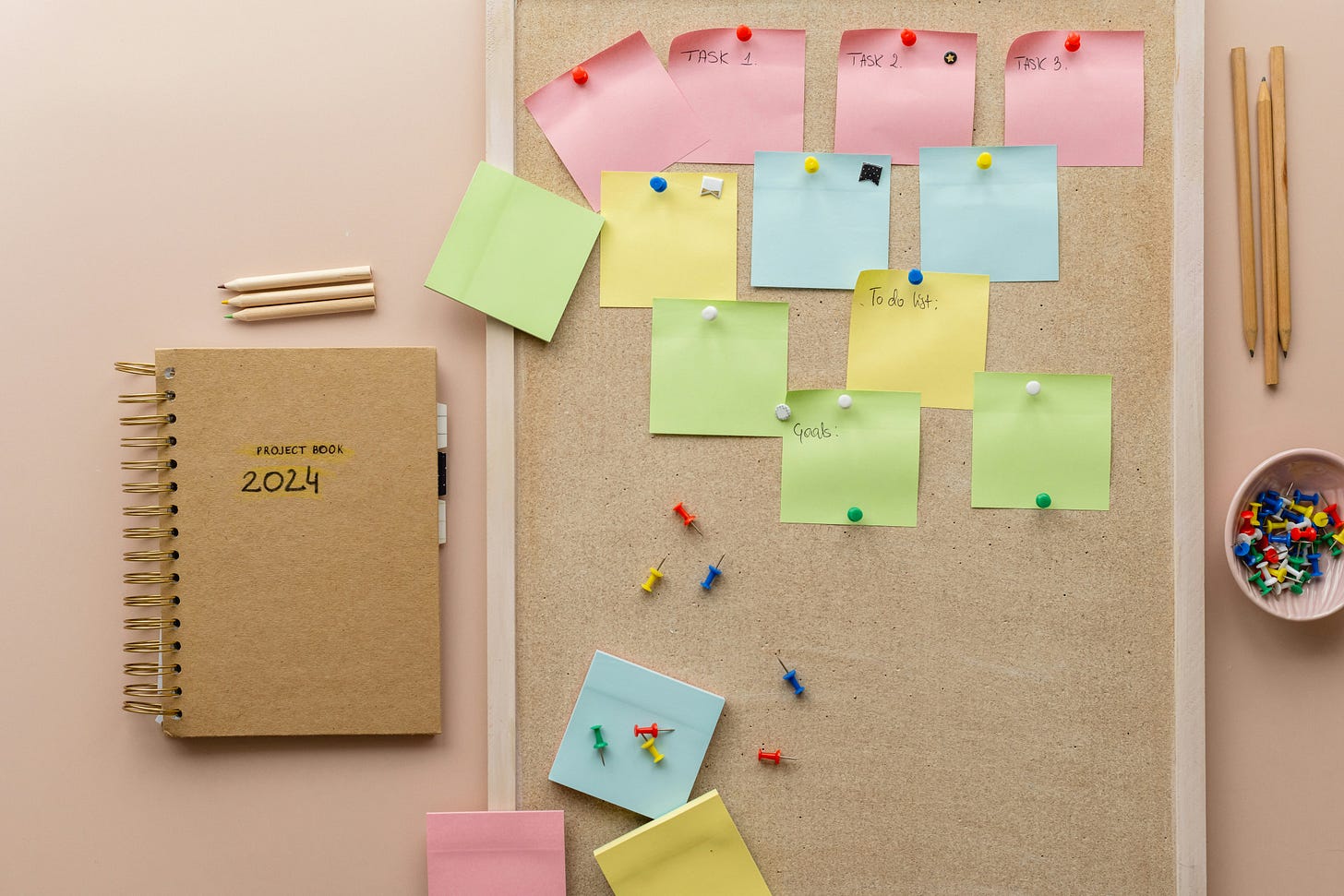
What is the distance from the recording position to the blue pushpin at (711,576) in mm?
Answer: 801

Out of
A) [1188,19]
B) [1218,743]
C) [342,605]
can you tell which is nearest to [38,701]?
[342,605]

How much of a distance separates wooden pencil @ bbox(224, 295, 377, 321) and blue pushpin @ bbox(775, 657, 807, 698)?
21.7 inches

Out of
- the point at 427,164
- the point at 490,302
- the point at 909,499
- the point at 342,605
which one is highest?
the point at 427,164

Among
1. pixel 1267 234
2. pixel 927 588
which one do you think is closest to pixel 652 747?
pixel 927 588

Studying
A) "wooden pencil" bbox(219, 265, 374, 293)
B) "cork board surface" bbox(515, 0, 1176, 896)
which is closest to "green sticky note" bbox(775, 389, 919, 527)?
"cork board surface" bbox(515, 0, 1176, 896)

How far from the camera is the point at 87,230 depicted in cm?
84

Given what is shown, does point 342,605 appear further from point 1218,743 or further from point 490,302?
point 1218,743

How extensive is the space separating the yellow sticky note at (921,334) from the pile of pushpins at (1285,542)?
0.30m

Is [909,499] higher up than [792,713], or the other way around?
[909,499]

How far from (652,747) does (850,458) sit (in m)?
0.35

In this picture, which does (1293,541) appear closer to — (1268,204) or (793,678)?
(1268,204)

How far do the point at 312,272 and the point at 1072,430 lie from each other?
0.78m

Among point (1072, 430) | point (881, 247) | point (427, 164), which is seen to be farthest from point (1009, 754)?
point (427, 164)

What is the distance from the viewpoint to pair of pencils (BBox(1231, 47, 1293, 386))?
0.81 meters
